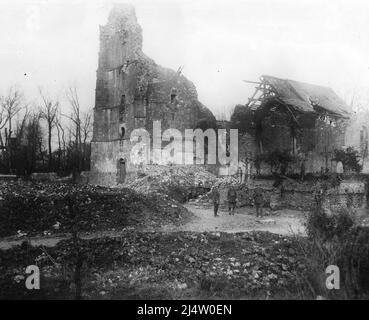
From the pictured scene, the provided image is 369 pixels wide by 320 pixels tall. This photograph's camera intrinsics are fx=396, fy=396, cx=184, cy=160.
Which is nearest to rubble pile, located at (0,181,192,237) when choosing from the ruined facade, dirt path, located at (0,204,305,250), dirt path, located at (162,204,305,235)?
dirt path, located at (0,204,305,250)

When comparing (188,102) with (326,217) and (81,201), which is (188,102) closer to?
(81,201)

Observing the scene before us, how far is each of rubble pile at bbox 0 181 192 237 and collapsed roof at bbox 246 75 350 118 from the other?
10.8 m

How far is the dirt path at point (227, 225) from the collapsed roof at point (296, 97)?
810cm

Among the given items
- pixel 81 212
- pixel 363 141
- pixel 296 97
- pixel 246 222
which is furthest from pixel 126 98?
pixel 246 222

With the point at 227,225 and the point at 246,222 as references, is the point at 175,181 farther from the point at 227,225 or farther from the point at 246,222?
the point at 227,225

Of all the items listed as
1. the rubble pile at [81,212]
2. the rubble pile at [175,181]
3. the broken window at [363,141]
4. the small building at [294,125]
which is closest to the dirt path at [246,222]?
the rubble pile at [81,212]

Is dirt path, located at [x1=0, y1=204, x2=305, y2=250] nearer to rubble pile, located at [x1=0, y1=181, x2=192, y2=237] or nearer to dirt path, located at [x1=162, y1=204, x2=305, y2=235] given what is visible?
dirt path, located at [x1=162, y1=204, x2=305, y2=235]

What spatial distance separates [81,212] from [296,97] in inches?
655

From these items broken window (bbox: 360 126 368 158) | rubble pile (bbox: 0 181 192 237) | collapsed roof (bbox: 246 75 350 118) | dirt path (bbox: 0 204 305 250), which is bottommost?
dirt path (bbox: 0 204 305 250)

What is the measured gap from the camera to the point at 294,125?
25.3 meters

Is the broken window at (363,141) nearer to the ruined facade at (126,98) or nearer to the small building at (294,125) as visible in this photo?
the small building at (294,125)

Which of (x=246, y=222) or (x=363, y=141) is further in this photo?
(x=363, y=141)

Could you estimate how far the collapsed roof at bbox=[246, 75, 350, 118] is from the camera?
25328 mm
